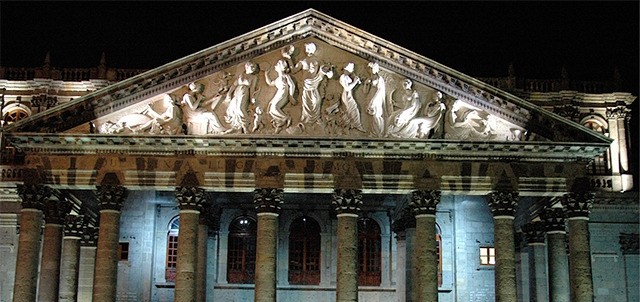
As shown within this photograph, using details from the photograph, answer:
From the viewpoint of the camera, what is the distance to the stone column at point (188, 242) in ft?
113

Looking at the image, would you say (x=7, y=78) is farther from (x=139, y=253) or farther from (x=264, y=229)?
(x=264, y=229)

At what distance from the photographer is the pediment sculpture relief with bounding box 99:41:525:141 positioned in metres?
35.5

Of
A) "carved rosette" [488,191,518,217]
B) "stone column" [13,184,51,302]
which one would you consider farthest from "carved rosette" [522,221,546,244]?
"stone column" [13,184,51,302]

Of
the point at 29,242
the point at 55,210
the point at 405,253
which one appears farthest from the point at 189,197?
the point at 405,253

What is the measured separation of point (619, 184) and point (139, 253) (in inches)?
941

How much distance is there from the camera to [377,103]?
3572 cm

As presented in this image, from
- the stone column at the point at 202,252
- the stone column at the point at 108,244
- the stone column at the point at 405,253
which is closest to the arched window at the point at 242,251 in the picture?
the stone column at the point at 202,252

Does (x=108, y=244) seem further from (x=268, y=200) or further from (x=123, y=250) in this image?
(x=123, y=250)

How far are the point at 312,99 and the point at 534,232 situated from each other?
12141 millimetres

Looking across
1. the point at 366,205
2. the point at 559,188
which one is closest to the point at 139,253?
the point at 366,205

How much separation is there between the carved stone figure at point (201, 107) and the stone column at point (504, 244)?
11.8 meters

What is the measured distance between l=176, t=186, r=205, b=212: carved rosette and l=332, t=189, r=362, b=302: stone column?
5598mm

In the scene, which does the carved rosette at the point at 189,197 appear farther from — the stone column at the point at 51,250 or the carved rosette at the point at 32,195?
the carved rosette at the point at 32,195

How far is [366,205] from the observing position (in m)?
42.8
